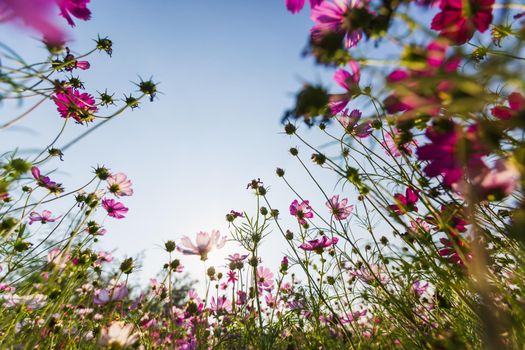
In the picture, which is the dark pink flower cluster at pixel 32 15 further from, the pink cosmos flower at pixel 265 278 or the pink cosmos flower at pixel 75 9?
the pink cosmos flower at pixel 265 278

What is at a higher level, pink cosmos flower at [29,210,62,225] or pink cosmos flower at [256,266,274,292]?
pink cosmos flower at [29,210,62,225]

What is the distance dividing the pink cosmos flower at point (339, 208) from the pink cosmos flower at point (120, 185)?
1304mm

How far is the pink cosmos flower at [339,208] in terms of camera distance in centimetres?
175

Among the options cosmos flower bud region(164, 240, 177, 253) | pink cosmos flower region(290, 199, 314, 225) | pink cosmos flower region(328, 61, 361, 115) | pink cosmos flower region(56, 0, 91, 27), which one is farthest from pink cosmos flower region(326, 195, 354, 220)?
pink cosmos flower region(56, 0, 91, 27)

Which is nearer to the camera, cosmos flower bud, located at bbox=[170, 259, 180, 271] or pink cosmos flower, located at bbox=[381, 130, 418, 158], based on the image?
pink cosmos flower, located at bbox=[381, 130, 418, 158]

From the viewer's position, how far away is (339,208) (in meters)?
1.80

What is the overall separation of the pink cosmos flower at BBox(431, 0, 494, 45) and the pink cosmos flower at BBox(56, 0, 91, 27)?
32.8 inches

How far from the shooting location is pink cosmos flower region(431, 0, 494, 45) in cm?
51

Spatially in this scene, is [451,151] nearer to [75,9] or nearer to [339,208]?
[75,9]

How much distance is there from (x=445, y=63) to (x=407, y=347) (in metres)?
1.09

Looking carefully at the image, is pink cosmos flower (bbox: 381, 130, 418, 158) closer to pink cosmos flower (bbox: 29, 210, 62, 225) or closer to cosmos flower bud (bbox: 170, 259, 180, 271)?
cosmos flower bud (bbox: 170, 259, 180, 271)

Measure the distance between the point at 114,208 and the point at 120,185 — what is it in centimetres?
16

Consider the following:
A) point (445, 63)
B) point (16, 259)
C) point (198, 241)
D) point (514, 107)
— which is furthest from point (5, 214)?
point (514, 107)

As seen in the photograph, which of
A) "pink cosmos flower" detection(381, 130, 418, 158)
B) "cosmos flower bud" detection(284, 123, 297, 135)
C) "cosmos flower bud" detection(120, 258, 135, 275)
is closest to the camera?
"pink cosmos flower" detection(381, 130, 418, 158)
